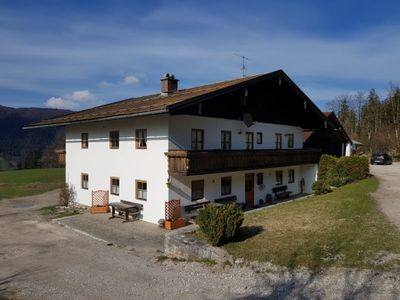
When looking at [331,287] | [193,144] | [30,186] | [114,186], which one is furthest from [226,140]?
[30,186]

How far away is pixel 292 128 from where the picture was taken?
27.5 metres

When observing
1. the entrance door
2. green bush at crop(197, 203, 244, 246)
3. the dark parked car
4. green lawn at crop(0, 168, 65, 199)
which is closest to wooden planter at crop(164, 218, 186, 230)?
green bush at crop(197, 203, 244, 246)

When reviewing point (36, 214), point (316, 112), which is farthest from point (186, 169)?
point (316, 112)

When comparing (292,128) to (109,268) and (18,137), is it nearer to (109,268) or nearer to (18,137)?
(109,268)

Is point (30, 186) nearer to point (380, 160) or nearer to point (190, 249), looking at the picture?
point (190, 249)

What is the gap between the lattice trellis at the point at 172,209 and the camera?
58.5 feet

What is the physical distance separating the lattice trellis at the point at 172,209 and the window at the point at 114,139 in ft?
16.9

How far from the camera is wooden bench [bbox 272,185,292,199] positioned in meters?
25.7

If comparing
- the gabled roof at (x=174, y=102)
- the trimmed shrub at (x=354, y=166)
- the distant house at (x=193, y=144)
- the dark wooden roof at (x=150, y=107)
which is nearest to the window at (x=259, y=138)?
the distant house at (x=193, y=144)

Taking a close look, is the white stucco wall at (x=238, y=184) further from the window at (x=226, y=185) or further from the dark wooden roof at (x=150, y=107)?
the dark wooden roof at (x=150, y=107)

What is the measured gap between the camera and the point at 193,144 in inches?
760

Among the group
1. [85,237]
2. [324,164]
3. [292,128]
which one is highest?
[292,128]

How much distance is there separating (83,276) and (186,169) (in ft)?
22.6

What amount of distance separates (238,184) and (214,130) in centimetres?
408
